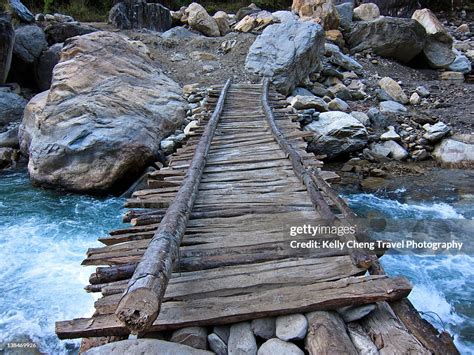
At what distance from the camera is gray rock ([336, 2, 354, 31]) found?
12.8 metres

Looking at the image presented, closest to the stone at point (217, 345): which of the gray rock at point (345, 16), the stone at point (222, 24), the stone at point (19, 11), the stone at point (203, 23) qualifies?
the stone at point (203, 23)

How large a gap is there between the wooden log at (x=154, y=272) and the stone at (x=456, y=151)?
580 centimetres

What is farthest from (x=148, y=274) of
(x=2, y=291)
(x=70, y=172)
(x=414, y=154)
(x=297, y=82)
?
(x=297, y=82)

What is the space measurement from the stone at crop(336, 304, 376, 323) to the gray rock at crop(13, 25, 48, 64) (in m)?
11.7

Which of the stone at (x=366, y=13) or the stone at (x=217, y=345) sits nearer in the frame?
the stone at (x=217, y=345)

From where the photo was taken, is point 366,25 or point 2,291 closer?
point 2,291

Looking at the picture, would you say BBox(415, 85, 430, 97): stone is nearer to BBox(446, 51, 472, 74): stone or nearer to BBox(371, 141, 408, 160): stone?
BBox(446, 51, 472, 74): stone

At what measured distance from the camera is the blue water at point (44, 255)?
349cm

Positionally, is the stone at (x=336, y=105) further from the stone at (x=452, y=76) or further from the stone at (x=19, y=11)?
the stone at (x=19, y=11)

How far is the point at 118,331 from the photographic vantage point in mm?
1743

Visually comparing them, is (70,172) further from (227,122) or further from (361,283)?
(361,283)

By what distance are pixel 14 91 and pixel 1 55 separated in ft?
3.48

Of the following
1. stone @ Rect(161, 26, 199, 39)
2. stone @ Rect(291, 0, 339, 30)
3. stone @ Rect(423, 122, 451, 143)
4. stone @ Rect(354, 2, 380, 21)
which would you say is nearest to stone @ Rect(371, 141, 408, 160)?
stone @ Rect(423, 122, 451, 143)

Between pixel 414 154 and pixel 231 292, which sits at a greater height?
pixel 231 292
